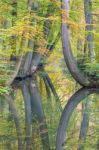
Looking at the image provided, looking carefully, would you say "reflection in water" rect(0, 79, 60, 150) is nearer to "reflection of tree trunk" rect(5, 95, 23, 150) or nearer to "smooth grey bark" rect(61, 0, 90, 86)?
"reflection of tree trunk" rect(5, 95, 23, 150)

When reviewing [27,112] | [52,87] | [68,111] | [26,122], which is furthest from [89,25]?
[26,122]

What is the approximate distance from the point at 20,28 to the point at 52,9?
15.7ft

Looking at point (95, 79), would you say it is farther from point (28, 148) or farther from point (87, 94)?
point (28, 148)

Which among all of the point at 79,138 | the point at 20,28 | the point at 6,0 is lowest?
the point at 79,138

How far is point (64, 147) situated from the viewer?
827 centimetres

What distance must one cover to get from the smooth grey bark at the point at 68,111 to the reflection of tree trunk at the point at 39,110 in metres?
0.26

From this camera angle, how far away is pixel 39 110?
488 inches

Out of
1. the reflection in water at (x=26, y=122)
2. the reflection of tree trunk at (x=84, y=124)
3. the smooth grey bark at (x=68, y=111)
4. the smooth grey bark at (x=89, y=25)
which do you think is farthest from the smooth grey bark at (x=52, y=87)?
the smooth grey bark at (x=89, y=25)

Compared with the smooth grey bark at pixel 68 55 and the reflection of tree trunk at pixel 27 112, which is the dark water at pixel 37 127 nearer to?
the reflection of tree trunk at pixel 27 112

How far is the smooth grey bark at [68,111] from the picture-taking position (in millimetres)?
8631

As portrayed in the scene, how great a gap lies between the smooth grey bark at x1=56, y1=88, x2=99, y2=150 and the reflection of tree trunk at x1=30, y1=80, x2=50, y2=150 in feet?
0.84

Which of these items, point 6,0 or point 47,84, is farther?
point 47,84

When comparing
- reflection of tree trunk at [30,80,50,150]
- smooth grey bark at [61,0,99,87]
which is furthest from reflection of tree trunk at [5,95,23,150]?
smooth grey bark at [61,0,99,87]

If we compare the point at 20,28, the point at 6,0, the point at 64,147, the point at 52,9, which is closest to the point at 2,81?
the point at 20,28
